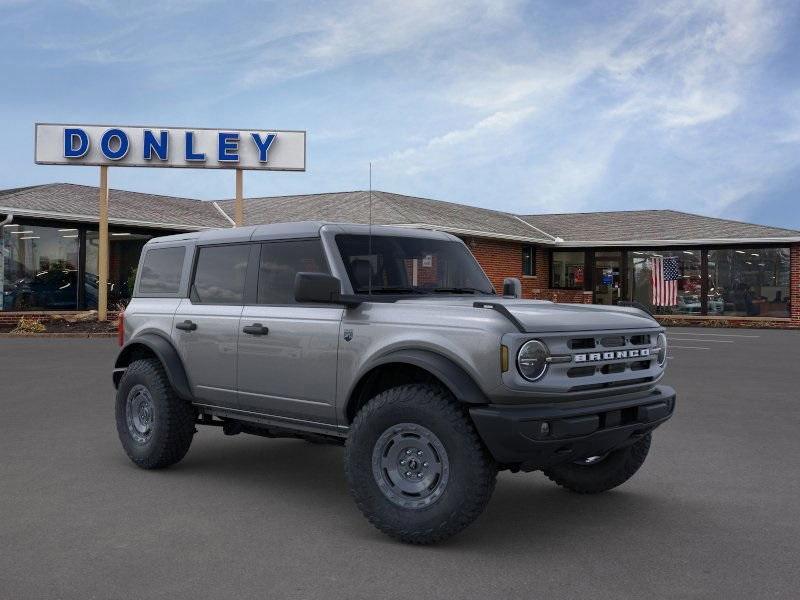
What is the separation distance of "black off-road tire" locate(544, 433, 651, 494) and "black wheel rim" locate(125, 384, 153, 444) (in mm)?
3250

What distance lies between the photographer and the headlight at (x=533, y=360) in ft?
15.0

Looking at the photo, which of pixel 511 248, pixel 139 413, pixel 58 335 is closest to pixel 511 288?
pixel 139 413

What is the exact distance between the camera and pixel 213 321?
6316mm

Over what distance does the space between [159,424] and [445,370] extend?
115 inches

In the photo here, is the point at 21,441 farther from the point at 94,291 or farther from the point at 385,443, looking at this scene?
the point at 94,291

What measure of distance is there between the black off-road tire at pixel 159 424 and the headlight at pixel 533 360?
10.5 ft

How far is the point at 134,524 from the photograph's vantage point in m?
5.17

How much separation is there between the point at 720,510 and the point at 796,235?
27.5 meters

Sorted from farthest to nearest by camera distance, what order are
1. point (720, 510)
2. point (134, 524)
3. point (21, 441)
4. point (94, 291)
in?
Answer: point (94, 291) → point (21, 441) → point (720, 510) → point (134, 524)

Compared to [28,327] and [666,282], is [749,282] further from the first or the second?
[28,327]

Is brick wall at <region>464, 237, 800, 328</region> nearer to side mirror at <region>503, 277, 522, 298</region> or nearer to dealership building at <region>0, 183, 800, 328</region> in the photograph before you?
dealership building at <region>0, 183, 800, 328</region>

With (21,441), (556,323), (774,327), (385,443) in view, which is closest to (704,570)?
(556,323)

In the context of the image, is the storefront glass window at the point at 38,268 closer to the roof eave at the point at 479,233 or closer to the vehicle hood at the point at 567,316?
the roof eave at the point at 479,233

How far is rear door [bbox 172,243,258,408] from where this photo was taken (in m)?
6.18
